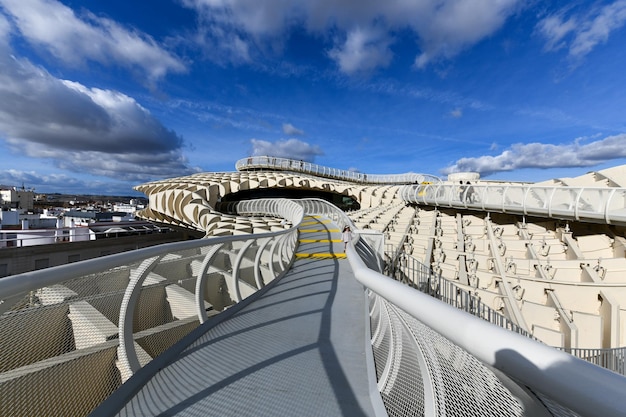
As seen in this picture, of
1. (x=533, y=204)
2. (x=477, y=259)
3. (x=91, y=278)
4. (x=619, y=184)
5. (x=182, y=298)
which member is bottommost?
(x=477, y=259)

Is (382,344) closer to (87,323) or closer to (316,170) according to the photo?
(87,323)

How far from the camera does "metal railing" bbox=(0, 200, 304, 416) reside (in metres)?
1.54

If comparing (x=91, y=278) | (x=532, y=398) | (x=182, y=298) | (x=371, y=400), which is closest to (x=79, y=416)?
(x=91, y=278)

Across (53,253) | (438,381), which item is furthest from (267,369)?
(53,253)

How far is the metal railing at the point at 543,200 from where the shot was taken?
8422mm

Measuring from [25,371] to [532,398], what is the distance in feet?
8.12

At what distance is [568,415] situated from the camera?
0.70 m

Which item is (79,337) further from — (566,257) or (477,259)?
(566,257)

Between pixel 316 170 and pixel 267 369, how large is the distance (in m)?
35.0

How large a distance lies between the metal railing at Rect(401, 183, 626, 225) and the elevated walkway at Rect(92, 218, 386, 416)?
10.0 m

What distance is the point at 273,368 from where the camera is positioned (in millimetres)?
2184

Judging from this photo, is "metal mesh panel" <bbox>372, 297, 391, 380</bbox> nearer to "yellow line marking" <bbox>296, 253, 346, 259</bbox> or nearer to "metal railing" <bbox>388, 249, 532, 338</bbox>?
"metal railing" <bbox>388, 249, 532, 338</bbox>

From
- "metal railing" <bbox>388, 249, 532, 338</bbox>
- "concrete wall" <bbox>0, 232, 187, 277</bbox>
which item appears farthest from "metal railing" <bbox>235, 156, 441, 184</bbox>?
"metal railing" <bbox>388, 249, 532, 338</bbox>

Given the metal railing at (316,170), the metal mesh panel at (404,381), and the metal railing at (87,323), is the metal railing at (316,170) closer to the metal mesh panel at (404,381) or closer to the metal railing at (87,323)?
the metal railing at (87,323)
